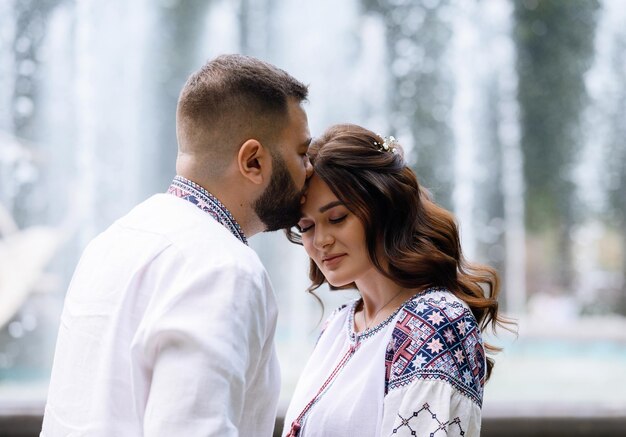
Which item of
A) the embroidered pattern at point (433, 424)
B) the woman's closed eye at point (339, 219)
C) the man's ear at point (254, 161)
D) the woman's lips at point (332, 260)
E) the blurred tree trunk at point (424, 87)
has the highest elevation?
the blurred tree trunk at point (424, 87)

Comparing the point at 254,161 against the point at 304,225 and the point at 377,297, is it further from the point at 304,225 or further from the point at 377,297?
the point at 377,297

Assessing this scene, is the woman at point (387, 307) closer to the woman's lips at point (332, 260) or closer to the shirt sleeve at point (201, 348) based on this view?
the woman's lips at point (332, 260)

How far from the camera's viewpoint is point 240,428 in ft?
6.32

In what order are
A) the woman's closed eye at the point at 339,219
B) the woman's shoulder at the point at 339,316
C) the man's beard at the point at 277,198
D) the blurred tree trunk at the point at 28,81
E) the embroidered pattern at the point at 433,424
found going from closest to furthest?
the man's beard at the point at 277,198
the embroidered pattern at the point at 433,424
the woman's closed eye at the point at 339,219
the woman's shoulder at the point at 339,316
the blurred tree trunk at the point at 28,81

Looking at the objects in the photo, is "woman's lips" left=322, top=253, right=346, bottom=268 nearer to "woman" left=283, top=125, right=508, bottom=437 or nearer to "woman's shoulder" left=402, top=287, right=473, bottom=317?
"woman" left=283, top=125, right=508, bottom=437

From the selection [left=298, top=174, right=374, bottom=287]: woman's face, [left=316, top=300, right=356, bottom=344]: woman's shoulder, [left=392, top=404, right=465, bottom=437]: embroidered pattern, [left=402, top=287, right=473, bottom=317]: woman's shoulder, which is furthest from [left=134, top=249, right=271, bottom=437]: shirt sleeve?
[left=316, top=300, right=356, bottom=344]: woman's shoulder

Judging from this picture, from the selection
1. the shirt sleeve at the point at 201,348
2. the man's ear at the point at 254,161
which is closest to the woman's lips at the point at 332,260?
the man's ear at the point at 254,161

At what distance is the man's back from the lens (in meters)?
1.73

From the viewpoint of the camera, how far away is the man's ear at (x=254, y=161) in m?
2.14

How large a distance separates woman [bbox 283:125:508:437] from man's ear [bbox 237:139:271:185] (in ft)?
2.20

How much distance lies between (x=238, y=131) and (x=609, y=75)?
565 inches

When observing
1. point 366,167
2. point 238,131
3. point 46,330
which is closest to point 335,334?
point 366,167

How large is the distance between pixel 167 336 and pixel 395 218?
1285 millimetres

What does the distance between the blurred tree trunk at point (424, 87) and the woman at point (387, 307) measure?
444 inches
